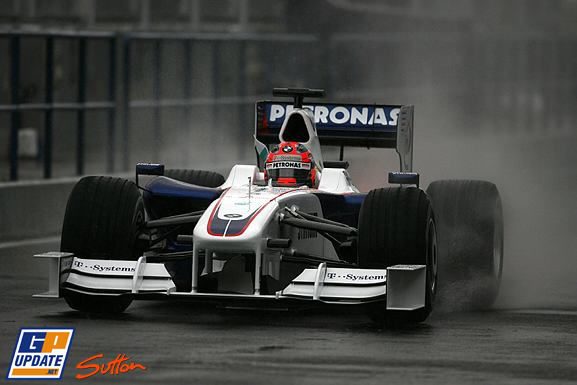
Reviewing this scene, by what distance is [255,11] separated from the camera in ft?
150

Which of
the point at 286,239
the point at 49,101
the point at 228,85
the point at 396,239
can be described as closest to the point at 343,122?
the point at 396,239

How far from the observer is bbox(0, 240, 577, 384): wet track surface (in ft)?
33.0

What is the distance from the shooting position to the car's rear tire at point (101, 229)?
12789 mm

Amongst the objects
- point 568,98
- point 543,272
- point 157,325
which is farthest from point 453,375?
point 568,98

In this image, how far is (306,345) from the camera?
11.3 meters

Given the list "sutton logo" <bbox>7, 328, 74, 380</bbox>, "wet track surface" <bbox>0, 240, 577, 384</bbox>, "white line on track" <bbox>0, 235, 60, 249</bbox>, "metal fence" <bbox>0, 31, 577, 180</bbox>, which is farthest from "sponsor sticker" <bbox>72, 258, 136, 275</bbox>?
"metal fence" <bbox>0, 31, 577, 180</bbox>

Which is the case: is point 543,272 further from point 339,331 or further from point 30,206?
point 30,206

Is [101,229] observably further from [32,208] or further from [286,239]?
[32,208]

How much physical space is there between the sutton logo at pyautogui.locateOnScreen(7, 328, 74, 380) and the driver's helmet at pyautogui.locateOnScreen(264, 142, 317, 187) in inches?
115

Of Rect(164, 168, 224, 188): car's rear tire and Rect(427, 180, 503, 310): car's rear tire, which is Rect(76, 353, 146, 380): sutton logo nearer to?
Rect(427, 180, 503, 310): car's rear tire

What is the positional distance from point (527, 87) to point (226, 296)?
34666mm

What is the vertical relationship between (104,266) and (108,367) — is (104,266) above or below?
above

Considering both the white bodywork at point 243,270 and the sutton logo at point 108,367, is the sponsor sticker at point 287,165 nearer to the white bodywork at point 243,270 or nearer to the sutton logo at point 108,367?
the white bodywork at point 243,270

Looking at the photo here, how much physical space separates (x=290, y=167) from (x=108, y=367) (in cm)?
415
